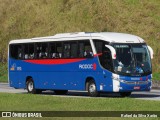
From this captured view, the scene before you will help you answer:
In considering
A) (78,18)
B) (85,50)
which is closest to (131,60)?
(85,50)

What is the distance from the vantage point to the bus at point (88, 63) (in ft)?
91.5

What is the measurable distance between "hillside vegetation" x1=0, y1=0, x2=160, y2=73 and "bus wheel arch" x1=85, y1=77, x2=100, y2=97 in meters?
16.3

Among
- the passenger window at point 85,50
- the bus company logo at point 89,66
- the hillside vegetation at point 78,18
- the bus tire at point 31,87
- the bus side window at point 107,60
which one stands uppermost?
the hillside vegetation at point 78,18

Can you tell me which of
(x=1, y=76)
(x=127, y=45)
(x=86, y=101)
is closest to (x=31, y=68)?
(x=127, y=45)

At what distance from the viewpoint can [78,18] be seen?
54.5 m

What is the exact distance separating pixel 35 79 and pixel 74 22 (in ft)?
70.8

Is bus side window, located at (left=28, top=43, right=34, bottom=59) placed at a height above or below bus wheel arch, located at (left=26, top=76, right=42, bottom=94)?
above

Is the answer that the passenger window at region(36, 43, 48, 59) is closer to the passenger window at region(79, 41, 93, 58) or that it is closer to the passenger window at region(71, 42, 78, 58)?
the passenger window at region(71, 42, 78, 58)

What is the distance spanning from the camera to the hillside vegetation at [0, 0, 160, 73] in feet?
164

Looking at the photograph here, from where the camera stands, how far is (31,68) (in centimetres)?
3362

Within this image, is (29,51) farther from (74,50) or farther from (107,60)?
(107,60)

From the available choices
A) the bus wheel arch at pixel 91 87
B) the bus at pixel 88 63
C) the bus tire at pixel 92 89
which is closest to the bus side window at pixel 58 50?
the bus at pixel 88 63

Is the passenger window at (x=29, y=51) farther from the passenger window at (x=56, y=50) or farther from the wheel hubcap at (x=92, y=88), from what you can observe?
the wheel hubcap at (x=92, y=88)

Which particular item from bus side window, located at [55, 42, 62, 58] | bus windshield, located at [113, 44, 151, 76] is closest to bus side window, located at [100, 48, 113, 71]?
bus windshield, located at [113, 44, 151, 76]
